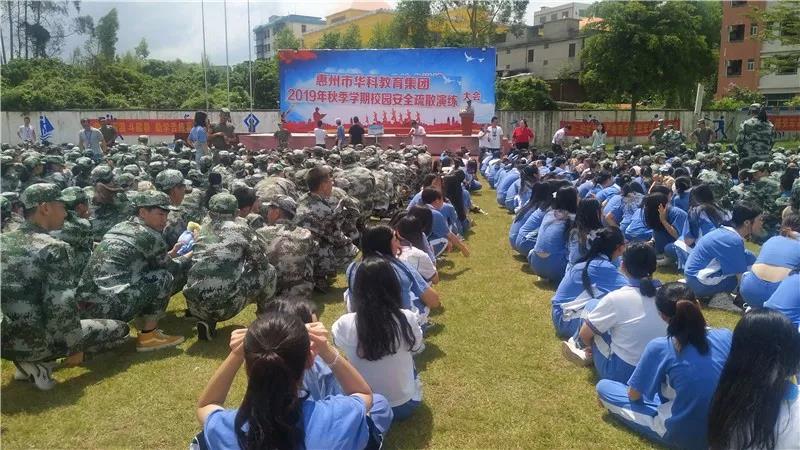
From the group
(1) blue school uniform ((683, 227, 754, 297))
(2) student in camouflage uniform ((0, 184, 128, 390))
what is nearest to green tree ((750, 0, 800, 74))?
(1) blue school uniform ((683, 227, 754, 297))

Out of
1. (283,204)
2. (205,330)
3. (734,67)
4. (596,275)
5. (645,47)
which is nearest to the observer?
(596,275)

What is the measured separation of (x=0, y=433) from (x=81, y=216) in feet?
8.08

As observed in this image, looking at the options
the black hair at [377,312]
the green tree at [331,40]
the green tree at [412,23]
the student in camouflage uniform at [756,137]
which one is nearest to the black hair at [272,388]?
the black hair at [377,312]

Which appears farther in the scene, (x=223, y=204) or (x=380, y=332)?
(x=223, y=204)

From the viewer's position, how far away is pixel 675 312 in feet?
10.4

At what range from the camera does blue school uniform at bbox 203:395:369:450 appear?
211 centimetres

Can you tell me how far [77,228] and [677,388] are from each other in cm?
523

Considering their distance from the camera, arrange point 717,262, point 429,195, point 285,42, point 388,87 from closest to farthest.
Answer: point 717,262, point 429,195, point 388,87, point 285,42

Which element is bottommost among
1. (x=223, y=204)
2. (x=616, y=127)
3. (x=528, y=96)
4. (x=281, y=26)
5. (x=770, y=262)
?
(x=770, y=262)

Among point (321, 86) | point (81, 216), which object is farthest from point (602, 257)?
point (321, 86)

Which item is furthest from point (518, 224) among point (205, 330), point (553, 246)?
point (205, 330)

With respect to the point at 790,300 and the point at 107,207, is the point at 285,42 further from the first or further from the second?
the point at 790,300

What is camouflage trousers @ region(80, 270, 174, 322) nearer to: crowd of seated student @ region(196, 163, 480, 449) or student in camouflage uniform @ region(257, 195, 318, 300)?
student in camouflage uniform @ region(257, 195, 318, 300)

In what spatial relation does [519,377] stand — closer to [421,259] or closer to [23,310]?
[421,259]
